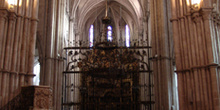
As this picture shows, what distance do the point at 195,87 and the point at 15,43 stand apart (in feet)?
25.4

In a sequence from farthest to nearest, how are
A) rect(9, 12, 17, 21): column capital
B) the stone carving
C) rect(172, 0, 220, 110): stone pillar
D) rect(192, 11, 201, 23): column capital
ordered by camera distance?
rect(192, 11, 201, 23): column capital < rect(9, 12, 17, 21): column capital < rect(172, 0, 220, 110): stone pillar < the stone carving

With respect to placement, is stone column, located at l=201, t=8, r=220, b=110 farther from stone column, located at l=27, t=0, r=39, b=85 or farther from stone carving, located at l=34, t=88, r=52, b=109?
stone column, located at l=27, t=0, r=39, b=85

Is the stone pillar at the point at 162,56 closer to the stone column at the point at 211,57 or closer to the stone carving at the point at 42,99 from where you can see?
the stone column at the point at 211,57

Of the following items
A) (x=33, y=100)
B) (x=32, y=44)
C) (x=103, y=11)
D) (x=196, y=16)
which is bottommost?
(x=33, y=100)

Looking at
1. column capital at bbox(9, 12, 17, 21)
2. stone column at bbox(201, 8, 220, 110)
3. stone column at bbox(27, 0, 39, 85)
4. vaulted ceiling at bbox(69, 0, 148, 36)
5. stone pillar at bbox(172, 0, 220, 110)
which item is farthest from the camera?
vaulted ceiling at bbox(69, 0, 148, 36)

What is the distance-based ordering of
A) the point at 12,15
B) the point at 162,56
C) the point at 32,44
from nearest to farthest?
the point at 12,15 < the point at 32,44 < the point at 162,56

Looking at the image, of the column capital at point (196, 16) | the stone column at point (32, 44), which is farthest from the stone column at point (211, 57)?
the stone column at point (32, 44)

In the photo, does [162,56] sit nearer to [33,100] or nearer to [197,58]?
[197,58]

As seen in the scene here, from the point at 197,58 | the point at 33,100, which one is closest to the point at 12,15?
the point at 33,100

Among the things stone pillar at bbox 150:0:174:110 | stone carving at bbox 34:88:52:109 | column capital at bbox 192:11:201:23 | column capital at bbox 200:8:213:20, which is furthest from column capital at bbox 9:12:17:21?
stone pillar at bbox 150:0:174:110

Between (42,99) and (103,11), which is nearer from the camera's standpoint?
(42,99)

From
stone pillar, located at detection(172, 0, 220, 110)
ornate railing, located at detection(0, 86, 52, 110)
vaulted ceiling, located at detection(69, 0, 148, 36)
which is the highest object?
vaulted ceiling, located at detection(69, 0, 148, 36)

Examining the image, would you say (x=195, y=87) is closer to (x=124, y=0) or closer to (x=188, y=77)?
(x=188, y=77)

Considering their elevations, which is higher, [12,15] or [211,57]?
[12,15]
